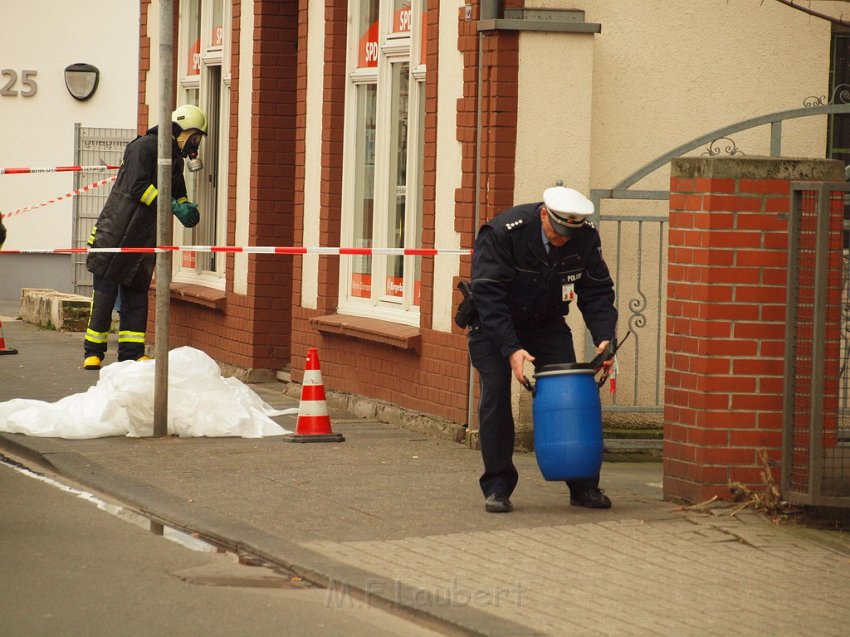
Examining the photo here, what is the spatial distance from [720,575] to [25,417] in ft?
18.1

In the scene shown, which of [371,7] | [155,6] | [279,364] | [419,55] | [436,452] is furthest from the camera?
[155,6]

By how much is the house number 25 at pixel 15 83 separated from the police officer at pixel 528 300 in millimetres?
17968

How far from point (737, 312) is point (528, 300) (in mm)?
1026

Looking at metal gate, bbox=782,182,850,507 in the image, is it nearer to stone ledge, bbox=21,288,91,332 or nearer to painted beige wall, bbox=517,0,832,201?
painted beige wall, bbox=517,0,832,201

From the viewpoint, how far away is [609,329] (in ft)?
27.7

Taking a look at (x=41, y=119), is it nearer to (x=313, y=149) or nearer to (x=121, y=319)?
(x=121, y=319)

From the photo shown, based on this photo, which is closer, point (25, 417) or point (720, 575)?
point (720, 575)

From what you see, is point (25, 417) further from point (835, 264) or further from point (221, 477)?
point (835, 264)

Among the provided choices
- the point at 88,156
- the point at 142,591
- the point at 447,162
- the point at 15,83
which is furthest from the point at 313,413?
the point at 15,83

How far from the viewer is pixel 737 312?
27.8 ft

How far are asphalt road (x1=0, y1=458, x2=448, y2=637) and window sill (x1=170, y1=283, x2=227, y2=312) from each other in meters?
6.71

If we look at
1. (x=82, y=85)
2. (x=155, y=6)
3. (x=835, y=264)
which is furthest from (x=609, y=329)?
(x=82, y=85)

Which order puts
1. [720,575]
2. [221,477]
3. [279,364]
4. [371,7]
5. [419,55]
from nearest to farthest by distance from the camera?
1. [720,575]
2. [221,477]
3. [419,55]
4. [371,7]
5. [279,364]

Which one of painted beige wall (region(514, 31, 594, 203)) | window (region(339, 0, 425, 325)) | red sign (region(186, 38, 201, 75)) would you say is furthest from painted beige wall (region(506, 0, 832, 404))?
red sign (region(186, 38, 201, 75))
